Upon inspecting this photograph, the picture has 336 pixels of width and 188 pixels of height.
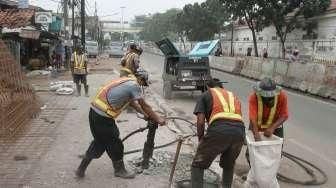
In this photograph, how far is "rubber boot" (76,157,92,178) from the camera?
7.20 metres

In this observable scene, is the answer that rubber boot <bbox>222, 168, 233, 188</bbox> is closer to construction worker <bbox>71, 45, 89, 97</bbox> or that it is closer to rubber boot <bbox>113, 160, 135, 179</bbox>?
rubber boot <bbox>113, 160, 135, 179</bbox>

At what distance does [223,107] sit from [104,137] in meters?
1.71

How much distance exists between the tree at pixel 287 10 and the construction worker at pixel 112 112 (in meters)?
31.1

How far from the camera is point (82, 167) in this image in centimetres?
720

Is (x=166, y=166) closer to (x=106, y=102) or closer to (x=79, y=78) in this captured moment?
(x=106, y=102)

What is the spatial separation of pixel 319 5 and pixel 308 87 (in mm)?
17338

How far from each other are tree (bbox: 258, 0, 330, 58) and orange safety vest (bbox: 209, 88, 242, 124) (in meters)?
31.7

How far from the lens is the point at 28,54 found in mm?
33688

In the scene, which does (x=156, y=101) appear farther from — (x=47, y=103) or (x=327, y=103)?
(x=327, y=103)

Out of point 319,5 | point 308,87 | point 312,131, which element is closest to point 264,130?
point 312,131

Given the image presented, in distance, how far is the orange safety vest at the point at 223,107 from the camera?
6025 millimetres

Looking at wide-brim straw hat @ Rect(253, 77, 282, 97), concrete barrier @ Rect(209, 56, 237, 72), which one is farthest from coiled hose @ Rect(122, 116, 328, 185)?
concrete barrier @ Rect(209, 56, 237, 72)

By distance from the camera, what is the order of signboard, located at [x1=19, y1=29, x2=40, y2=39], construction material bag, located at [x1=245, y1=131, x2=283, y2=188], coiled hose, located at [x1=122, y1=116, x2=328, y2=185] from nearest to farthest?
construction material bag, located at [x1=245, y1=131, x2=283, y2=188] < coiled hose, located at [x1=122, y1=116, x2=328, y2=185] < signboard, located at [x1=19, y1=29, x2=40, y2=39]

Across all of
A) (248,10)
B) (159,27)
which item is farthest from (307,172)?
(159,27)
